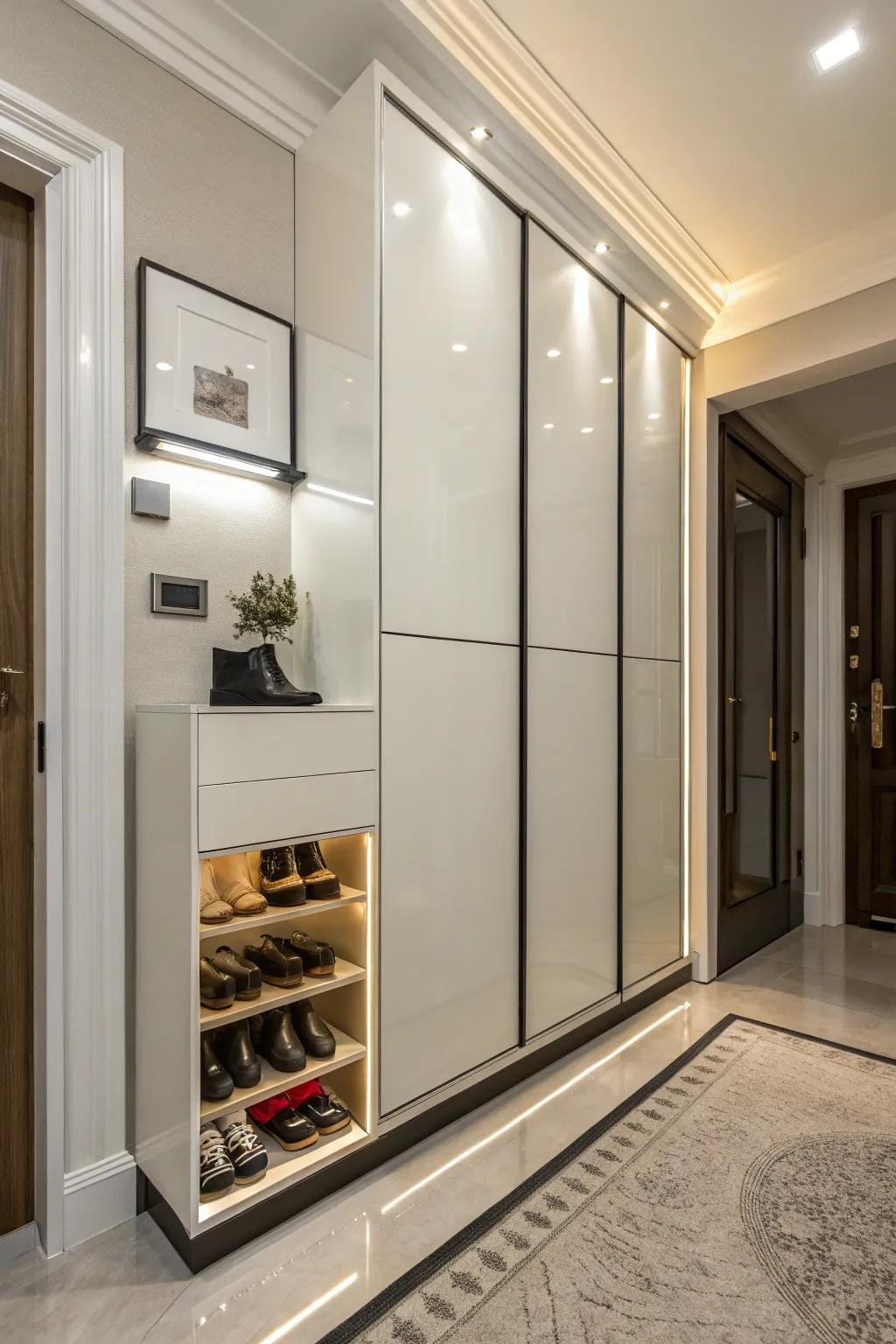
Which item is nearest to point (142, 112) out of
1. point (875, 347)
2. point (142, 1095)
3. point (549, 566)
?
point (549, 566)

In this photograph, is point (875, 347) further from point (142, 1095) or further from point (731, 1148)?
point (142, 1095)

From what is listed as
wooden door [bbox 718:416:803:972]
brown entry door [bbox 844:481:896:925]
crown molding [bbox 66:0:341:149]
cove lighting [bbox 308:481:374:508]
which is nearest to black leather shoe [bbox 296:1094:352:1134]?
cove lighting [bbox 308:481:374:508]

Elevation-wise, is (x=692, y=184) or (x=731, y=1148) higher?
(x=692, y=184)

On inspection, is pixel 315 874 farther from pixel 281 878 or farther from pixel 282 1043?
pixel 282 1043

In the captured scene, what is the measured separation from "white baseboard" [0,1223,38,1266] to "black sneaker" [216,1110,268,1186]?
1.36 feet

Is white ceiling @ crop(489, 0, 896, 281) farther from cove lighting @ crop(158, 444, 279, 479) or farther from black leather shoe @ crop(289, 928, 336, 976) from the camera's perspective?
black leather shoe @ crop(289, 928, 336, 976)

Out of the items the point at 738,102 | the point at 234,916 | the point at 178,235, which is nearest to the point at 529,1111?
the point at 234,916

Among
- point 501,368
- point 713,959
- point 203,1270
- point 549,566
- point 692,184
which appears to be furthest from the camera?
point 713,959

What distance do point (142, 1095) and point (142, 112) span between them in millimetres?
2260

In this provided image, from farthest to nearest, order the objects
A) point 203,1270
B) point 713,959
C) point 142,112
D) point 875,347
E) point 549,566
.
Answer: point 713,959, point 875,347, point 549,566, point 142,112, point 203,1270

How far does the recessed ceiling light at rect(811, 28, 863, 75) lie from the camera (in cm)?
194

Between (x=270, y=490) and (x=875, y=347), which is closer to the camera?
(x=270, y=490)

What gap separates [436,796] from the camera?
1.95m

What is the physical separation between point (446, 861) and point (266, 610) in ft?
2.64
